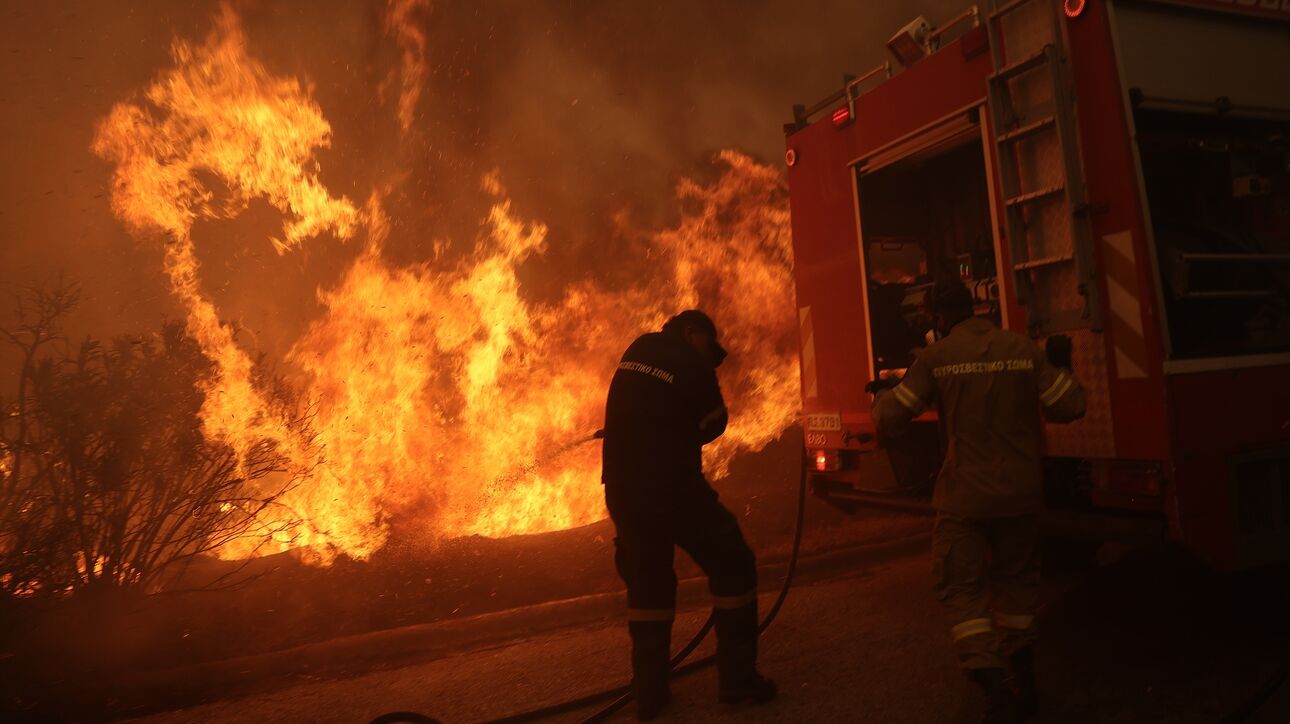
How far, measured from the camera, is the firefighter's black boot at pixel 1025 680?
3234 millimetres

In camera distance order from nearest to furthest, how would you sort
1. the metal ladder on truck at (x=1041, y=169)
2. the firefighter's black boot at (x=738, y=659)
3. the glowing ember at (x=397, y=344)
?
1. the firefighter's black boot at (x=738, y=659)
2. the metal ladder on truck at (x=1041, y=169)
3. the glowing ember at (x=397, y=344)

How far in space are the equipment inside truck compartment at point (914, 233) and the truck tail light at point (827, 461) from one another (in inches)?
27.9

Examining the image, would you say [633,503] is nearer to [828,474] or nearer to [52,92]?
[828,474]

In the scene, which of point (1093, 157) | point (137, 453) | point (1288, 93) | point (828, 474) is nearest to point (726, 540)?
point (828, 474)

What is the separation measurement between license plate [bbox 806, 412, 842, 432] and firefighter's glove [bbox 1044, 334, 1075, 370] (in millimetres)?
1808

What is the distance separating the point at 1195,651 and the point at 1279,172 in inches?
114

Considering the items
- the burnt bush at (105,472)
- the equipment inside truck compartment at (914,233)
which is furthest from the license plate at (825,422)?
the burnt bush at (105,472)

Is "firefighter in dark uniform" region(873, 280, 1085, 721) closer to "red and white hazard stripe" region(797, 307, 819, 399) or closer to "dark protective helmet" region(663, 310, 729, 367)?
"dark protective helmet" region(663, 310, 729, 367)

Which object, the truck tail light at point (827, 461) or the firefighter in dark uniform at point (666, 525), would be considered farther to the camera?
the truck tail light at point (827, 461)

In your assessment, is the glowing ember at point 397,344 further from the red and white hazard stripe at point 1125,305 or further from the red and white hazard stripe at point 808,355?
the red and white hazard stripe at point 1125,305

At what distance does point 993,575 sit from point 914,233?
3.13m

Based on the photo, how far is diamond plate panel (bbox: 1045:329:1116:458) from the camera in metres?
3.54

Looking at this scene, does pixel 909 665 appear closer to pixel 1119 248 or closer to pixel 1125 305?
pixel 1125 305

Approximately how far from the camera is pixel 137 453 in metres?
5.70
